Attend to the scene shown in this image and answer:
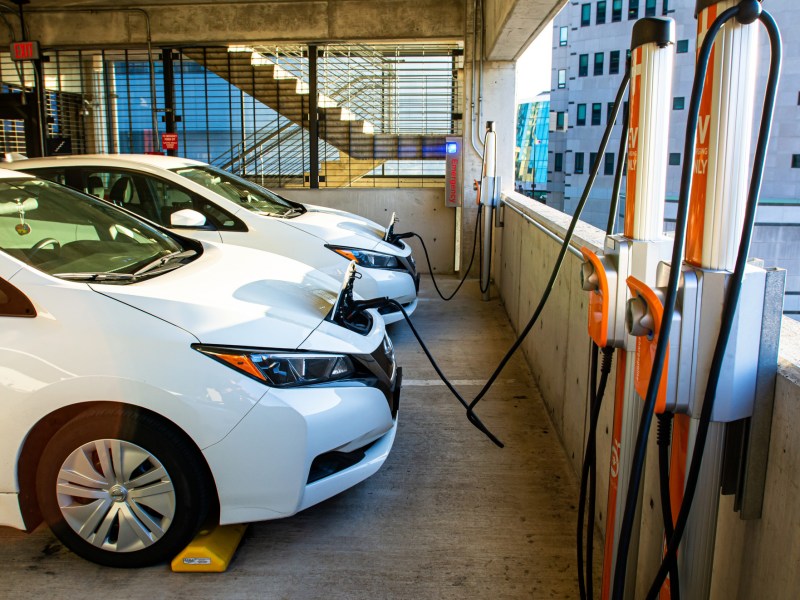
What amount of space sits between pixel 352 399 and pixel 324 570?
2.34 ft

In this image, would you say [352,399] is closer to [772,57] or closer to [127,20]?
[772,57]

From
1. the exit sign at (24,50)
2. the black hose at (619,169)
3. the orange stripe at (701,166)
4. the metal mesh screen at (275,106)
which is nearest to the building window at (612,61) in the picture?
the metal mesh screen at (275,106)

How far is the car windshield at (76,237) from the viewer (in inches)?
124

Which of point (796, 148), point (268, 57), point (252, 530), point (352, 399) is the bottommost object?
point (252, 530)

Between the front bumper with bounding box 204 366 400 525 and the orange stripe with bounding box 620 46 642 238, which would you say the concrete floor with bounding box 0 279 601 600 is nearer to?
the front bumper with bounding box 204 366 400 525

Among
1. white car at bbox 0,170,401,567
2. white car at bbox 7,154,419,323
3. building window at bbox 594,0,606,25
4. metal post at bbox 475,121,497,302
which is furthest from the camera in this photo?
building window at bbox 594,0,606,25

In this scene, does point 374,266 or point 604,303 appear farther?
point 374,266

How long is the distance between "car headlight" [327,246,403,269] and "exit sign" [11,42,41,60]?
23.5ft

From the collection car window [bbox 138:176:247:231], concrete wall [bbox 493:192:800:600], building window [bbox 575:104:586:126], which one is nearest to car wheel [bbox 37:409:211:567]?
concrete wall [bbox 493:192:800:600]

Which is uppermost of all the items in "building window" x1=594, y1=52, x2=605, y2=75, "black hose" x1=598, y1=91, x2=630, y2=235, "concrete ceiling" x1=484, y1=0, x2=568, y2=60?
"building window" x1=594, y1=52, x2=605, y2=75

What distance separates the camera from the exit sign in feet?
34.0

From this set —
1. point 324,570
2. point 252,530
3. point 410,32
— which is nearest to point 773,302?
point 324,570

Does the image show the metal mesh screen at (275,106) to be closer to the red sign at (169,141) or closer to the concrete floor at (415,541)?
the red sign at (169,141)

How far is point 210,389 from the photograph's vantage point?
2.67 m
